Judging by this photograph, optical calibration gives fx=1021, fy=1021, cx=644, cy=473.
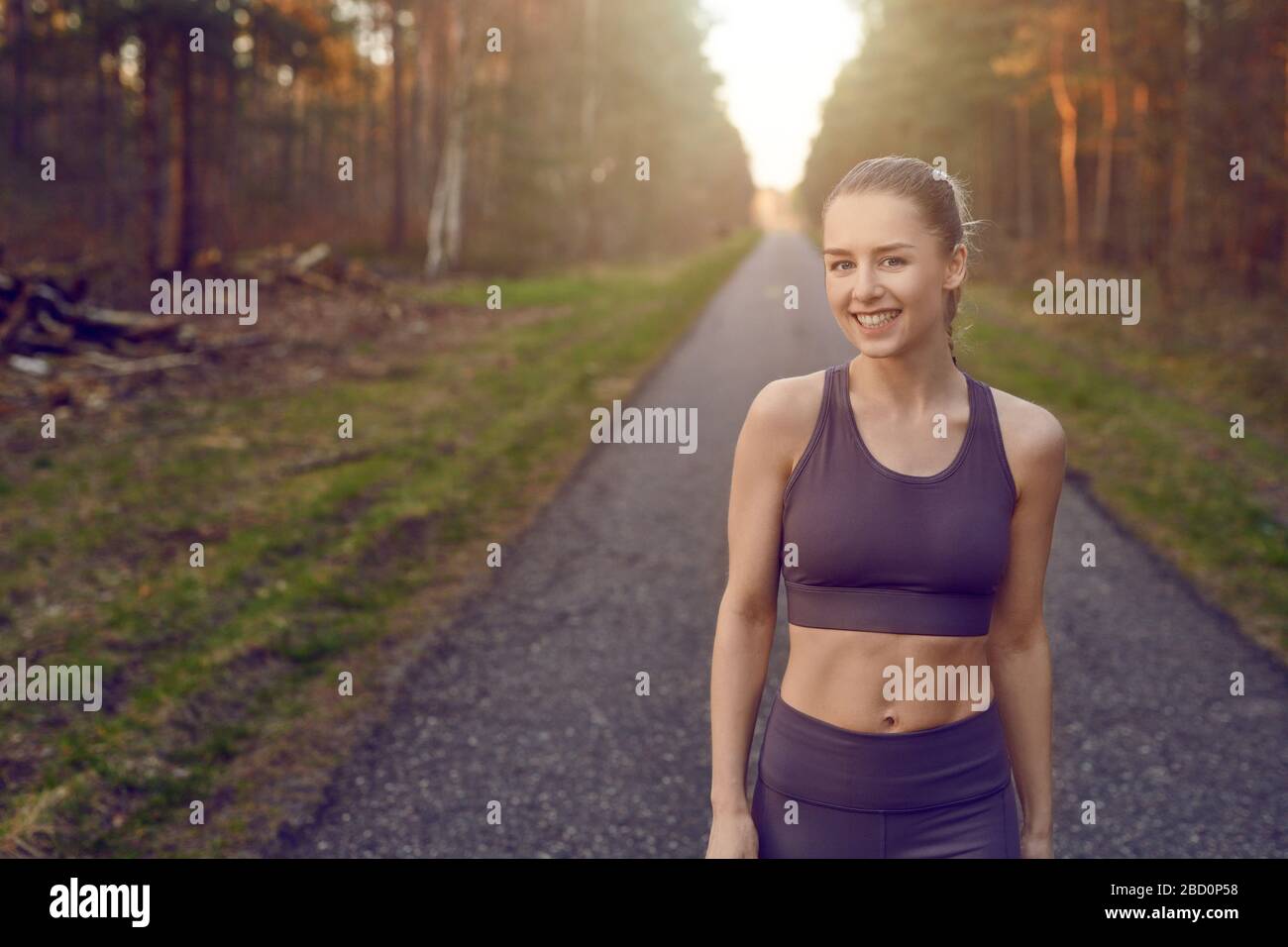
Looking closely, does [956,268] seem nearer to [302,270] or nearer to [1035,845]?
[1035,845]

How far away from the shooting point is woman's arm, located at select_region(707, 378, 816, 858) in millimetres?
2098

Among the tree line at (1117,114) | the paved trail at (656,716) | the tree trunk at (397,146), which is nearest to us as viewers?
the paved trail at (656,716)

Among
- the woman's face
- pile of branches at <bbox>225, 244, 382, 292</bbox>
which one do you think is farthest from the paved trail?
pile of branches at <bbox>225, 244, 382, 292</bbox>

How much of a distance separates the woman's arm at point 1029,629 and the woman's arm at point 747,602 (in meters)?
0.49

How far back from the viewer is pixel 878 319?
2.05 m

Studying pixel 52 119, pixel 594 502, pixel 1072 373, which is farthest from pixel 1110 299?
pixel 52 119

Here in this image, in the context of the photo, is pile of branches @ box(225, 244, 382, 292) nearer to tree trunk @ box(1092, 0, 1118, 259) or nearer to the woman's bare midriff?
tree trunk @ box(1092, 0, 1118, 259)

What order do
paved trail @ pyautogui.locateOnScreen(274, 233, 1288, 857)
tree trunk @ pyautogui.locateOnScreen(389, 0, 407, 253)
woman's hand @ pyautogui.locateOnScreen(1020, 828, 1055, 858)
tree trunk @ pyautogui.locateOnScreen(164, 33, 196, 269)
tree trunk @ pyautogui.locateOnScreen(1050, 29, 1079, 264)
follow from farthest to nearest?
1. tree trunk @ pyautogui.locateOnScreen(389, 0, 407, 253)
2. tree trunk @ pyautogui.locateOnScreen(1050, 29, 1079, 264)
3. tree trunk @ pyautogui.locateOnScreen(164, 33, 196, 269)
4. paved trail @ pyautogui.locateOnScreen(274, 233, 1288, 857)
5. woman's hand @ pyautogui.locateOnScreen(1020, 828, 1055, 858)

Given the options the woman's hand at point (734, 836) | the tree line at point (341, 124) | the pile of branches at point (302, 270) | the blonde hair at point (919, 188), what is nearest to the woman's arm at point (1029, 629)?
the blonde hair at point (919, 188)

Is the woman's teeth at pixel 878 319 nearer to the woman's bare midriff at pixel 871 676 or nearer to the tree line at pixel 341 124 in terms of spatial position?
the woman's bare midriff at pixel 871 676

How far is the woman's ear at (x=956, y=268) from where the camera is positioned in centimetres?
213

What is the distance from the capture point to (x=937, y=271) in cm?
206

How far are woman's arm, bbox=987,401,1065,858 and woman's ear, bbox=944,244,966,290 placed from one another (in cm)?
30
